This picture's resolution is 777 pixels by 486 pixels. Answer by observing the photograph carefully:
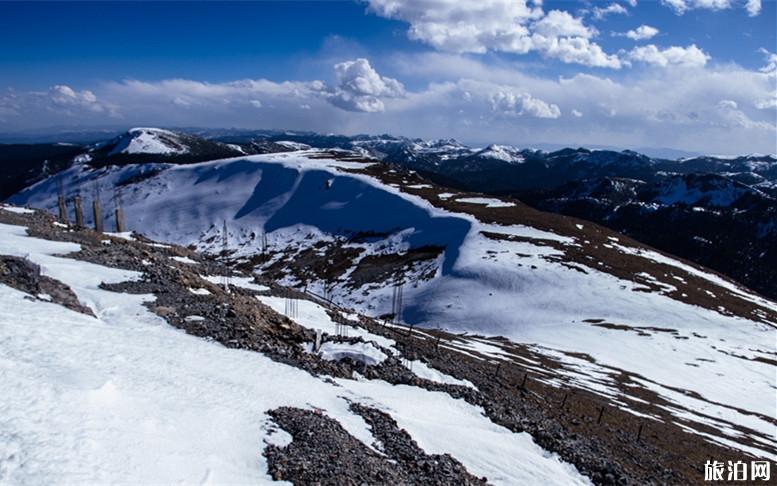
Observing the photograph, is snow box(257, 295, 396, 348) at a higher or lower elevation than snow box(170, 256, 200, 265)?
lower

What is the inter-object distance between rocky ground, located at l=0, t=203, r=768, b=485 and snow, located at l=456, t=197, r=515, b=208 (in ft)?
237

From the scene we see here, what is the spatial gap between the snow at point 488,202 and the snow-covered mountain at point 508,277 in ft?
1.04

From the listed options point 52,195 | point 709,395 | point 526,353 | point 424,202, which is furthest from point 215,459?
point 52,195

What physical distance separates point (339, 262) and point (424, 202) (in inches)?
1112

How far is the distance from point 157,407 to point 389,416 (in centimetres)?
774

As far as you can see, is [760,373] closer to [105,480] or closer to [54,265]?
[105,480]

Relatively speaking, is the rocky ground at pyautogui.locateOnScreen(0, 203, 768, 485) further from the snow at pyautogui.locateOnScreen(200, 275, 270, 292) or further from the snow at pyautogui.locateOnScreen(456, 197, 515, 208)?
the snow at pyautogui.locateOnScreen(456, 197, 515, 208)

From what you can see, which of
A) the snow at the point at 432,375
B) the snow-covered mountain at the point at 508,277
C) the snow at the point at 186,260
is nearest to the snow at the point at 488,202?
the snow-covered mountain at the point at 508,277

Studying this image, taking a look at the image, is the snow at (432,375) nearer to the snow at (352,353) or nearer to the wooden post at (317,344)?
the snow at (352,353)

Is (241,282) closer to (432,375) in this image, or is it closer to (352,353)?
(352,353)

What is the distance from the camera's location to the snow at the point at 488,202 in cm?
10003

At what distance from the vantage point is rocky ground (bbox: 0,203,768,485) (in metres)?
12.5

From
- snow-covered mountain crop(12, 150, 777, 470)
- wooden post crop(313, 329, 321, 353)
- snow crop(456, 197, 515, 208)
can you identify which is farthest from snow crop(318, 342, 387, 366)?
snow crop(456, 197, 515, 208)

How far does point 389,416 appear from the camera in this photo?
15969 millimetres
